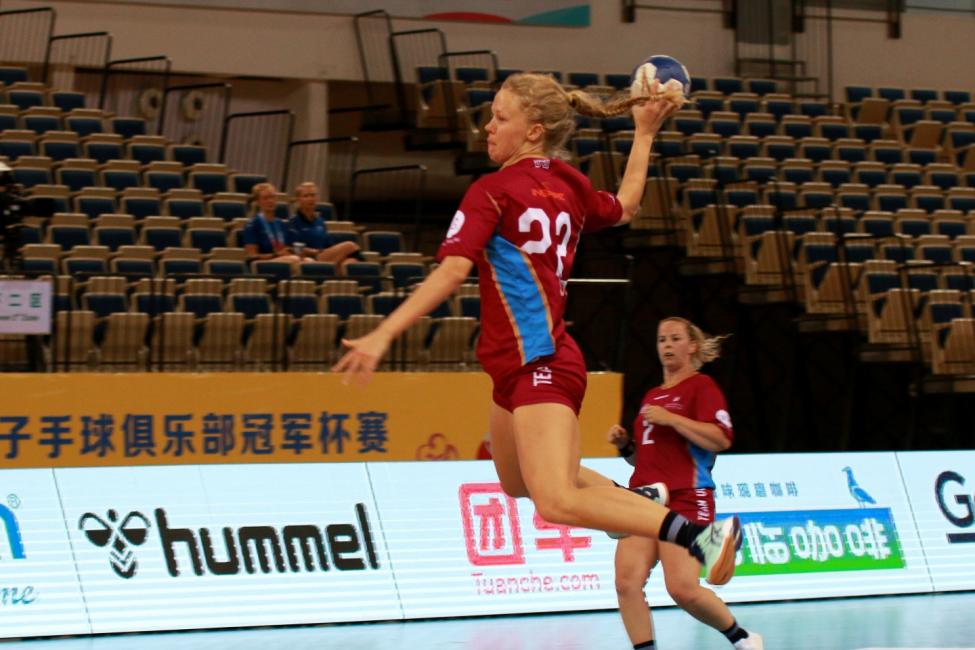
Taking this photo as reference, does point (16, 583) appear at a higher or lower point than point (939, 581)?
higher

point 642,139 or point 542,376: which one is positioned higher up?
point 642,139

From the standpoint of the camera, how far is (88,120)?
18.5 m

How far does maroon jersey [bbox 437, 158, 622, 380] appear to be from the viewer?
555 cm

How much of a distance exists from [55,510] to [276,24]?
14467 millimetres

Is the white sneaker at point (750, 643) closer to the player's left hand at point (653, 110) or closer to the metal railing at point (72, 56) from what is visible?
the player's left hand at point (653, 110)

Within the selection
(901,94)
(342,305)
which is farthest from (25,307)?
(901,94)

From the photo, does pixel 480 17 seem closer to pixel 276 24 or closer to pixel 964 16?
pixel 276 24

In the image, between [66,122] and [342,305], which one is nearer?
[342,305]

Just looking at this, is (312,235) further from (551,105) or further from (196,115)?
(551,105)

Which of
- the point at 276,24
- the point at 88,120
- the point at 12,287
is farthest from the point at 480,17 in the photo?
the point at 12,287

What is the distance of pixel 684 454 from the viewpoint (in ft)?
24.2

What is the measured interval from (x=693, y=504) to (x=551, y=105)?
2.40 m

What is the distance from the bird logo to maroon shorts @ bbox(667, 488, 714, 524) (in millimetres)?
3782

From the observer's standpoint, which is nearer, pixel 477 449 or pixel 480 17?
pixel 477 449
